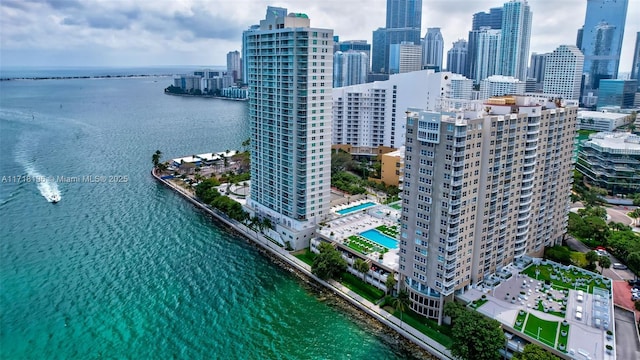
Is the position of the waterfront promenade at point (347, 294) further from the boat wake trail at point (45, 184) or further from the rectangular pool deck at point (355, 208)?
the boat wake trail at point (45, 184)

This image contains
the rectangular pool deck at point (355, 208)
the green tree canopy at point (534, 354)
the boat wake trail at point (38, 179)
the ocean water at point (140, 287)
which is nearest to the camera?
the green tree canopy at point (534, 354)

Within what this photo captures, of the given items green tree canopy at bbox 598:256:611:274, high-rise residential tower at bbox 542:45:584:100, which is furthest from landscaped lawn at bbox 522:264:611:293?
high-rise residential tower at bbox 542:45:584:100

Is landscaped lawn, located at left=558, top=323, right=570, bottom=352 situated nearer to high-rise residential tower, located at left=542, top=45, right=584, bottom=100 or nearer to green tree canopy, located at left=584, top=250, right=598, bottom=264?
green tree canopy, located at left=584, top=250, right=598, bottom=264

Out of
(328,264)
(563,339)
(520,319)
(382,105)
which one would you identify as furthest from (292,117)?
(382,105)

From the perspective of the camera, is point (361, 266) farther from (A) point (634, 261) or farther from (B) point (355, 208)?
(A) point (634, 261)

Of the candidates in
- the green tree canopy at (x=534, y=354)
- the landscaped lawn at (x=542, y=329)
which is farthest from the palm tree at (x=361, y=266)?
the green tree canopy at (x=534, y=354)
